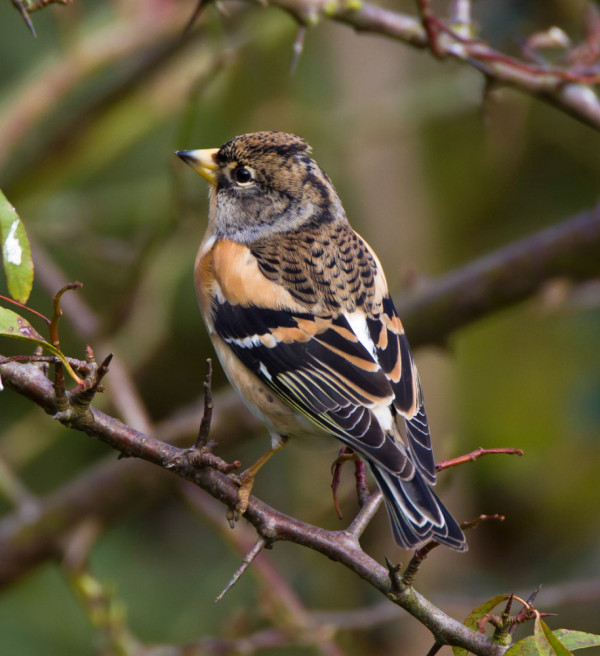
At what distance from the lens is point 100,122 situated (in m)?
3.84

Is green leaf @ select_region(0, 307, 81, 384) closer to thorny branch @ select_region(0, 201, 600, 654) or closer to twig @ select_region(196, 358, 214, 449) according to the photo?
thorny branch @ select_region(0, 201, 600, 654)

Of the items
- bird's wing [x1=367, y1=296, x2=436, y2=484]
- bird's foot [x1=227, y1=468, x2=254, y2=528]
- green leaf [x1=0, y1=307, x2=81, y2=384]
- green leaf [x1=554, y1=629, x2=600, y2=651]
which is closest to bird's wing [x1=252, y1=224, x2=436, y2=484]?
bird's wing [x1=367, y1=296, x2=436, y2=484]

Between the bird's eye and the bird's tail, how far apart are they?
3.84 ft

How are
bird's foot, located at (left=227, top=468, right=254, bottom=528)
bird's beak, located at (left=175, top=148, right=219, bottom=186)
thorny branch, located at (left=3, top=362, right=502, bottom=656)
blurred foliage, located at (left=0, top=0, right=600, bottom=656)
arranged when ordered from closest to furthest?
thorny branch, located at (left=3, top=362, right=502, bottom=656), bird's foot, located at (left=227, top=468, right=254, bottom=528), bird's beak, located at (left=175, top=148, right=219, bottom=186), blurred foliage, located at (left=0, top=0, right=600, bottom=656)

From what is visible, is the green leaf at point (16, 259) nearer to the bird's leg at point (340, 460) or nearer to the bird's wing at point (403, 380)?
the bird's leg at point (340, 460)

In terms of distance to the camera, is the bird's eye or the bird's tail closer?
the bird's tail

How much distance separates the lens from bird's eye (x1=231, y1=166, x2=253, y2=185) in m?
2.99

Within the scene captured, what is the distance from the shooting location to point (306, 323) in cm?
261

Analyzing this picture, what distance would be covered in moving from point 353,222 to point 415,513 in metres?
2.78

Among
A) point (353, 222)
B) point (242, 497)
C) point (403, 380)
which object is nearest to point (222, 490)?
point (242, 497)

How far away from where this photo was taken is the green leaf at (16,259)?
1617 mm

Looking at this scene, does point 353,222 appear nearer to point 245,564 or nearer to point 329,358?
point 329,358

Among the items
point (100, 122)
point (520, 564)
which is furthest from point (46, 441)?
point (520, 564)

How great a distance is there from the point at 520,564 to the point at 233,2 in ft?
9.29
